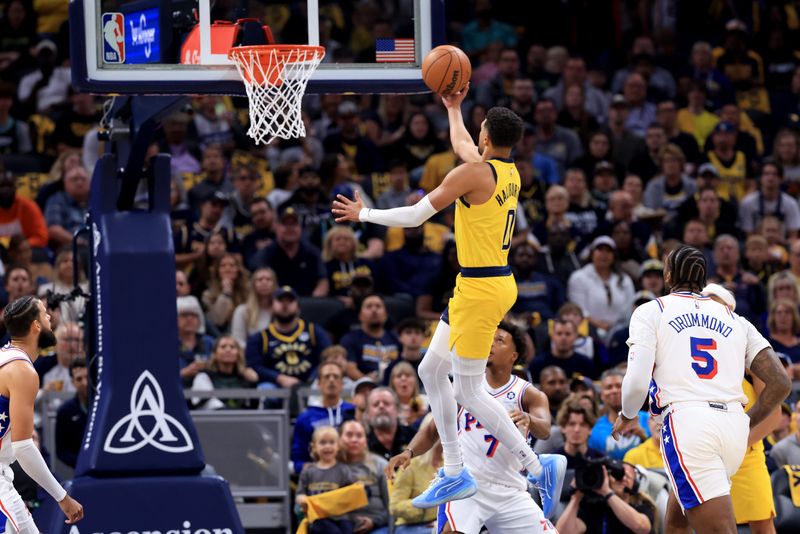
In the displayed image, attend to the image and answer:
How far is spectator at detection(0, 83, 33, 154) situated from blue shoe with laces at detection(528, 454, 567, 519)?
33.4 feet

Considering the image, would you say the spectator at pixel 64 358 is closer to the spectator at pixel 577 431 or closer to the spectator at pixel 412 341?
the spectator at pixel 412 341

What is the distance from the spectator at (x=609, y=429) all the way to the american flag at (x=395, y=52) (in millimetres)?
3726

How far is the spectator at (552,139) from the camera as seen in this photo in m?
19.1

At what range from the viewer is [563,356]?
14594 millimetres

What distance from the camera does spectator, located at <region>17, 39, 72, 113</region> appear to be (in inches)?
741

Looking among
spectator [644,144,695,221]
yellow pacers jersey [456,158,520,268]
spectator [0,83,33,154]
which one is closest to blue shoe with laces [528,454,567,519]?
yellow pacers jersey [456,158,520,268]

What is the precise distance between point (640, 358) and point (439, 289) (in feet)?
24.6

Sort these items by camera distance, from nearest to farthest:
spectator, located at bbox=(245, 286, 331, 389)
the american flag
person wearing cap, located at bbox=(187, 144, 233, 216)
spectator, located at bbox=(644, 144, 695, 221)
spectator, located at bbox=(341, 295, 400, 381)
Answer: the american flag → spectator, located at bbox=(245, 286, 331, 389) → spectator, located at bbox=(341, 295, 400, 381) → person wearing cap, located at bbox=(187, 144, 233, 216) → spectator, located at bbox=(644, 144, 695, 221)

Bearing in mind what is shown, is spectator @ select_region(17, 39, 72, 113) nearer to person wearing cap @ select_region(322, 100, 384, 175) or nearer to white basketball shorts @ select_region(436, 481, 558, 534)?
person wearing cap @ select_region(322, 100, 384, 175)

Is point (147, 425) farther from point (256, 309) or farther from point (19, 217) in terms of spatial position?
point (19, 217)

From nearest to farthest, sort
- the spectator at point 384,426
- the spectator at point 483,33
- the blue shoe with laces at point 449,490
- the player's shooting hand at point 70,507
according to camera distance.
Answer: the player's shooting hand at point 70,507, the blue shoe with laces at point 449,490, the spectator at point 384,426, the spectator at point 483,33

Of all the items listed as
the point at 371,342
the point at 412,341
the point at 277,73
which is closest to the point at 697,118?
the point at 371,342

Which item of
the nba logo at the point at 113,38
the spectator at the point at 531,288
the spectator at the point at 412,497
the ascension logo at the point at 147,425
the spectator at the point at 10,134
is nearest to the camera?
the nba logo at the point at 113,38

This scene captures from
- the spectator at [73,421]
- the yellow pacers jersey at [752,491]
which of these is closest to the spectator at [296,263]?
the spectator at [73,421]
